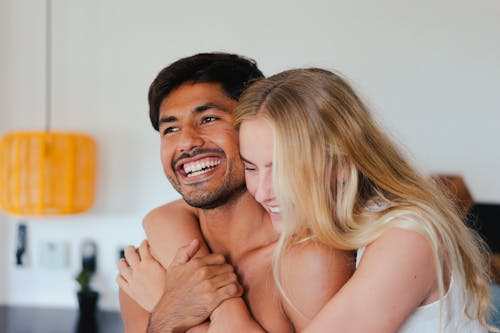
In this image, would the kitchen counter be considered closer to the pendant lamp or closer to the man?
the pendant lamp

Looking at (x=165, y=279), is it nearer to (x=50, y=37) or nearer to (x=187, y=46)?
(x=187, y=46)

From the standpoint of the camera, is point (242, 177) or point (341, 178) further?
point (242, 177)

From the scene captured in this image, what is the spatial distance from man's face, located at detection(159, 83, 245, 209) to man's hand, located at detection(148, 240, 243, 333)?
133 millimetres

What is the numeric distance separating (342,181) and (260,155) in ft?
0.47

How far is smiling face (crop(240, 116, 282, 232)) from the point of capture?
39.0 inches

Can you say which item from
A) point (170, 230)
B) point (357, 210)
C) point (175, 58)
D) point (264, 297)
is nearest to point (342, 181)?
point (357, 210)

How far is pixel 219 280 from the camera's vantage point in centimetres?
116

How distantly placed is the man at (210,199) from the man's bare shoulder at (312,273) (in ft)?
0.22

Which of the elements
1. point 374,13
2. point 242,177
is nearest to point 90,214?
point 374,13

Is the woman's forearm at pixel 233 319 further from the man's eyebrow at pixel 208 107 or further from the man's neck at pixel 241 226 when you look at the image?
the man's eyebrow at pixel 208 107

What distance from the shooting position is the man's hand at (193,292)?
1126 millimetres

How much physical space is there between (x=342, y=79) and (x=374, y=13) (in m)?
1.63

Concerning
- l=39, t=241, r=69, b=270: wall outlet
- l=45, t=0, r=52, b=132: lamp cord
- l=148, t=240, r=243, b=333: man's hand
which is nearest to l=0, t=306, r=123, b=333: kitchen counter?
l=39, t=241, r=69, b=270: wall outlet

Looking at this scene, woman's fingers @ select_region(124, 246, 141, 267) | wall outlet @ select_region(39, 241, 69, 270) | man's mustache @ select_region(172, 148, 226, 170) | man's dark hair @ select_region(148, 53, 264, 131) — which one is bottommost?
wall outlet @ select_region(39, 241, 69, 270)
